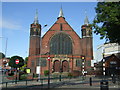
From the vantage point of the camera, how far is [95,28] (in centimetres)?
1697

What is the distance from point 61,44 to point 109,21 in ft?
130

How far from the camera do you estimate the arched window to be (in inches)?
2111

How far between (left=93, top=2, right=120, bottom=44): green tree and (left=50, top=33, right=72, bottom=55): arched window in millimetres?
36415

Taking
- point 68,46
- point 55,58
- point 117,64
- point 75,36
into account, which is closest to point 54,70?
point 55,58

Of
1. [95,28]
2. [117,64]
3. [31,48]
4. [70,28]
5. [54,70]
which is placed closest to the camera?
[95,28]

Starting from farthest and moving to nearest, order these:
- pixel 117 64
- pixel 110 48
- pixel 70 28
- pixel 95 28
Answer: pixel 110 48 < pixel 70 28 < pixel 117 64 < pixel 95 28

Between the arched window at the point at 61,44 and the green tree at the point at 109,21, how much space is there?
36.4 metres

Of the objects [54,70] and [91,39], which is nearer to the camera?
[54,70]

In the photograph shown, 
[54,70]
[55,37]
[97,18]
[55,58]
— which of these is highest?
[55,37]

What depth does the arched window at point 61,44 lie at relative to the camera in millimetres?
53625

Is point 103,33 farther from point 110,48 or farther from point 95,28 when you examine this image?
point 110,48

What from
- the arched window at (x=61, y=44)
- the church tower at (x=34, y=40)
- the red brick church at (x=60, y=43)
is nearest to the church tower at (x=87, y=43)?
the red brick church at (x=60, y=43)

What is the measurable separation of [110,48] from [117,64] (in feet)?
59.0

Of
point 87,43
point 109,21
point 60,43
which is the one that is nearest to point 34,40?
point 60,43
